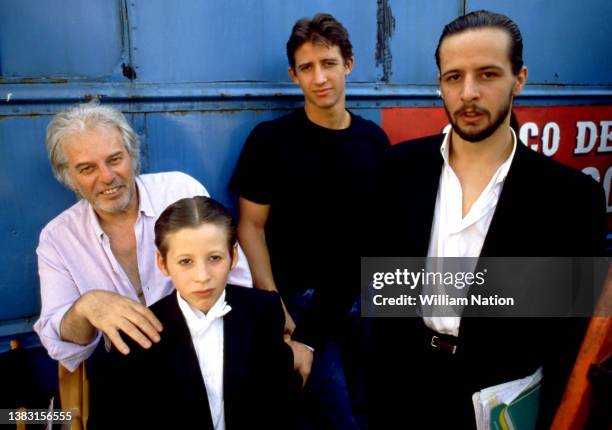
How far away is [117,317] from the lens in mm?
1438

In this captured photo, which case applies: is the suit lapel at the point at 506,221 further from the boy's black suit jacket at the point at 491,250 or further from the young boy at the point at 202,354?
the young boy at the point at 202,354

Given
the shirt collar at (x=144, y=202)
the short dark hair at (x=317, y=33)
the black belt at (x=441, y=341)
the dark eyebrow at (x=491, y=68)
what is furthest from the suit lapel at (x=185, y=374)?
the short dark hair at (x=317, y=33)

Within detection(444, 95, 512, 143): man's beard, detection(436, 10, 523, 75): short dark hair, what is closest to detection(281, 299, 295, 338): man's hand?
detection(444, 95, 512, 143): man's beard

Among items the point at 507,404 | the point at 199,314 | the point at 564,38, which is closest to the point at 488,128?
the point at 507,404

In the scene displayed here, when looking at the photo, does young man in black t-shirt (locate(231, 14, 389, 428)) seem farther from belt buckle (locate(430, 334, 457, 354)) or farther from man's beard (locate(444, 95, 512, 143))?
man's beard (locate(444, 95, 512, 143))

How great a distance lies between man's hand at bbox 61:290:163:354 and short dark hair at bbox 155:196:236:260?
0.19m

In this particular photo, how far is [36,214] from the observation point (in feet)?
6.35

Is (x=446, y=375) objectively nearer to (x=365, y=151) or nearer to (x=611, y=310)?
(x=611, y=310)

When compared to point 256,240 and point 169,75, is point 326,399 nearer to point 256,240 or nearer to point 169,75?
point 256,240

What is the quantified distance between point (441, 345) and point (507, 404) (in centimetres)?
23

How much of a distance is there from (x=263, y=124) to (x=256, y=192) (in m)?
0.33

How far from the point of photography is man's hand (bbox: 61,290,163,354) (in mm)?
1398

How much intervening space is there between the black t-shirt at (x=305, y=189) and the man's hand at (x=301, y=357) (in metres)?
0.48

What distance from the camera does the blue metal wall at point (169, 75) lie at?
186cm
